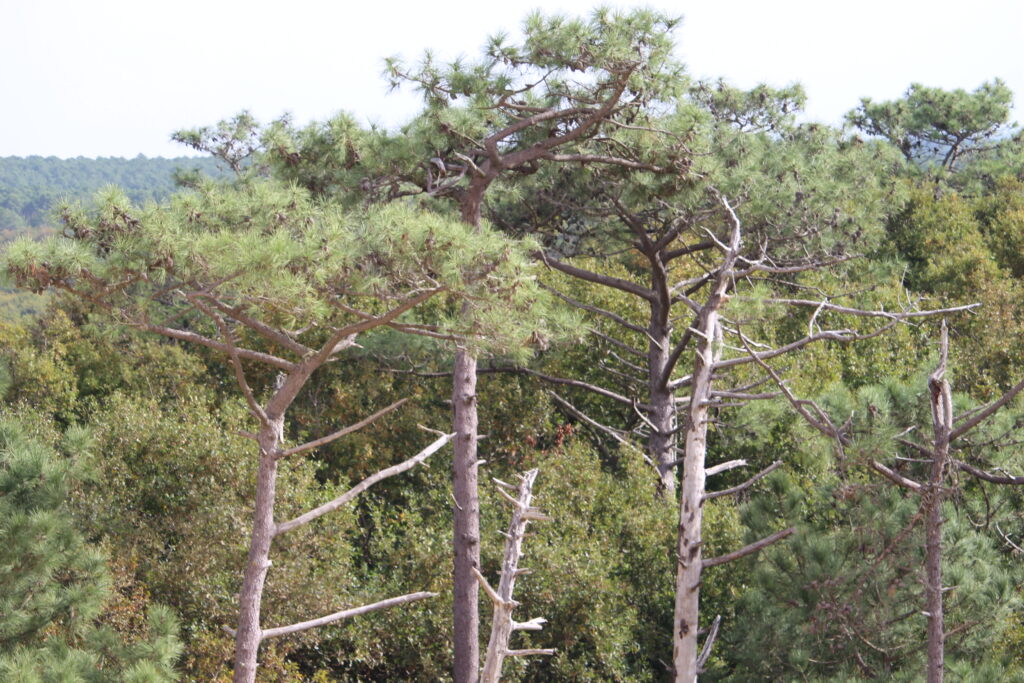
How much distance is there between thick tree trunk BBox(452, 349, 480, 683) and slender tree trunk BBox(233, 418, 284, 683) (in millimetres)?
4045

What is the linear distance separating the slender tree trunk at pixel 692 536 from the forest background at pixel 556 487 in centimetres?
67

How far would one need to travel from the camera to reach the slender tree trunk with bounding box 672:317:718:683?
7.06 m

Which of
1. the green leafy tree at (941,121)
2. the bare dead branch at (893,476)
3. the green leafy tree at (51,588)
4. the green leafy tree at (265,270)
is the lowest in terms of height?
the green leafy tree at (51,588)

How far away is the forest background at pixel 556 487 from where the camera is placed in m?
7.00

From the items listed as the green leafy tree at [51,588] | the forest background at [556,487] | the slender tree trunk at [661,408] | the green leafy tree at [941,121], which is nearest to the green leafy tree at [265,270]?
the forest background at [556,487]

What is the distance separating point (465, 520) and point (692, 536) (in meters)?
4.13

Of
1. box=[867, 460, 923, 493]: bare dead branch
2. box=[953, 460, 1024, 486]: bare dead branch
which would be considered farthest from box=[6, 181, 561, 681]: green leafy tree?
box=[953, 460, 1024, 486]: bare dead branch

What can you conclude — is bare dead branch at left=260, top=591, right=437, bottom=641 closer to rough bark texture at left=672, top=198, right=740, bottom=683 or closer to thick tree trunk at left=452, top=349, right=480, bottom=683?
rough bark texture at left=672, top=198, right=740, bottom=683

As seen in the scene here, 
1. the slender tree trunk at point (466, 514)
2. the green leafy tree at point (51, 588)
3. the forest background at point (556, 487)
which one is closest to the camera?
the forest background at point (556, 487)

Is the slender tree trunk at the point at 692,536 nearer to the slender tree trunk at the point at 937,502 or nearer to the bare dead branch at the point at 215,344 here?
the slender tree trunk at the point at 937,502

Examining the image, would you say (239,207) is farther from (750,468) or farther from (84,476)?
Answer: (750,468)

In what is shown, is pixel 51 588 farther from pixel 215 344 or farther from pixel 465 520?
pixel 465 520

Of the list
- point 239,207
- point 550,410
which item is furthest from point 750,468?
point 239,207

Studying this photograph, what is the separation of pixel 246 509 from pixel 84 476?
333 cm
